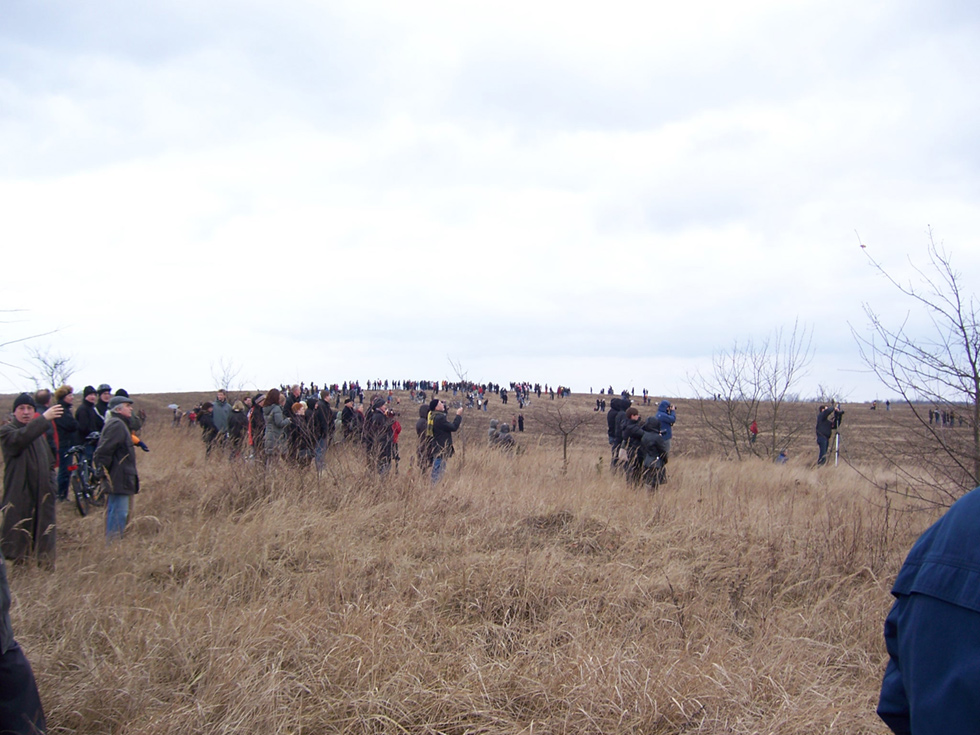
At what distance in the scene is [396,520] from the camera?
23.4ft

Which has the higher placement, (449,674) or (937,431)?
(937,431)

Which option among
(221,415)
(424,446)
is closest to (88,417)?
(221,415)

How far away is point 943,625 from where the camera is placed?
3.91ft

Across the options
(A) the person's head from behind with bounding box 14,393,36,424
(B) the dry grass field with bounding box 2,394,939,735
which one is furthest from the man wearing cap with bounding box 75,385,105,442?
(A) the person's head from behind with bounding box 14,393,36,424

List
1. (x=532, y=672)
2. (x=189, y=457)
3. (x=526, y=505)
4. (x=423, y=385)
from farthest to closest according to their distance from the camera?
1. (x=423, y=385)
2. (x=189, y=457)
3. (x=526, y=505)
4. (x=532, y=672)

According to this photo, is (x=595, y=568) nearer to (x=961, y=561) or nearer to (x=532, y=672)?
(x=532, y=672)

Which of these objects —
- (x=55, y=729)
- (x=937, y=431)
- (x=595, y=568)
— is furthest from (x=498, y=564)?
(x=937, y=431)

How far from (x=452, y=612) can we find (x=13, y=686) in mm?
2801

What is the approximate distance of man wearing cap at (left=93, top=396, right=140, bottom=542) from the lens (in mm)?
6949

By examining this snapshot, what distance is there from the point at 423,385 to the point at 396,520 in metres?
53.8

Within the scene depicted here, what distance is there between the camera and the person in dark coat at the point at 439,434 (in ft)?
35.3

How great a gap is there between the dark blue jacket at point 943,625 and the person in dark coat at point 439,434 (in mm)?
9457

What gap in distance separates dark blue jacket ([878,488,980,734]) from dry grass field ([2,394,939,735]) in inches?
104

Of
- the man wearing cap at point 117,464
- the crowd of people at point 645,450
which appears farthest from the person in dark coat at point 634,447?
the man wearing cap at point 117,464
